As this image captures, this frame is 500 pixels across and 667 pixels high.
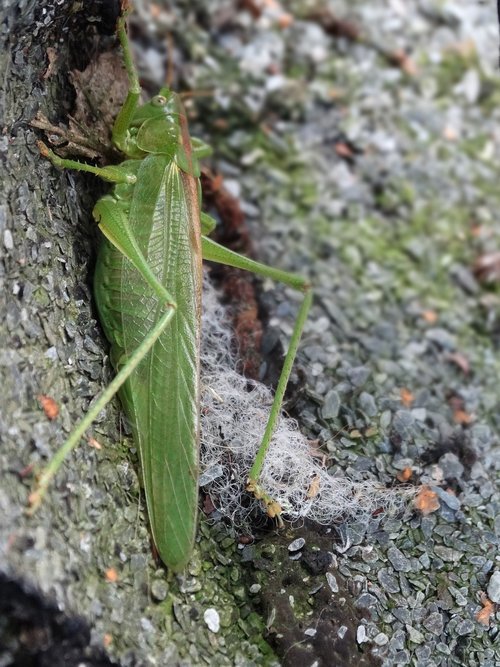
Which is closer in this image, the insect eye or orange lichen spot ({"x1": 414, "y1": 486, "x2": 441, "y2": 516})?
orange lichen spot ({"x1": 414, "y1": 486, "x2": 441, "y2": 516})

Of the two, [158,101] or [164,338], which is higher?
[158,101]

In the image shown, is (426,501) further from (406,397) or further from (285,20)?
(285,20)

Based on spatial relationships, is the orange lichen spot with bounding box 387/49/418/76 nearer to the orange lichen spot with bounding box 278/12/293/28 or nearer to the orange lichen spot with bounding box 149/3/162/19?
the orange lichen spot with bounding box 278/12/293/28

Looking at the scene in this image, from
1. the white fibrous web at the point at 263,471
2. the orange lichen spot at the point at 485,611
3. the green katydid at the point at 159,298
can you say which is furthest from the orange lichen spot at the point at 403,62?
the orange lichen spot at the point at 485,611

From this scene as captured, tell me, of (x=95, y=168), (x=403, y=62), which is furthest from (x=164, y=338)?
(x=403, y=62)

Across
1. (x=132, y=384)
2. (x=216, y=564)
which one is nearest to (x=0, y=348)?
(x=132, y=384)

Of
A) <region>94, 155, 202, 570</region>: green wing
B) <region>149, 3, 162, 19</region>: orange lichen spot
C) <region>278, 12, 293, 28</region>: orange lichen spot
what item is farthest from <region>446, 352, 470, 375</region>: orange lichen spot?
<region>149, 3, 162, 19</region>: orange lichen spot
